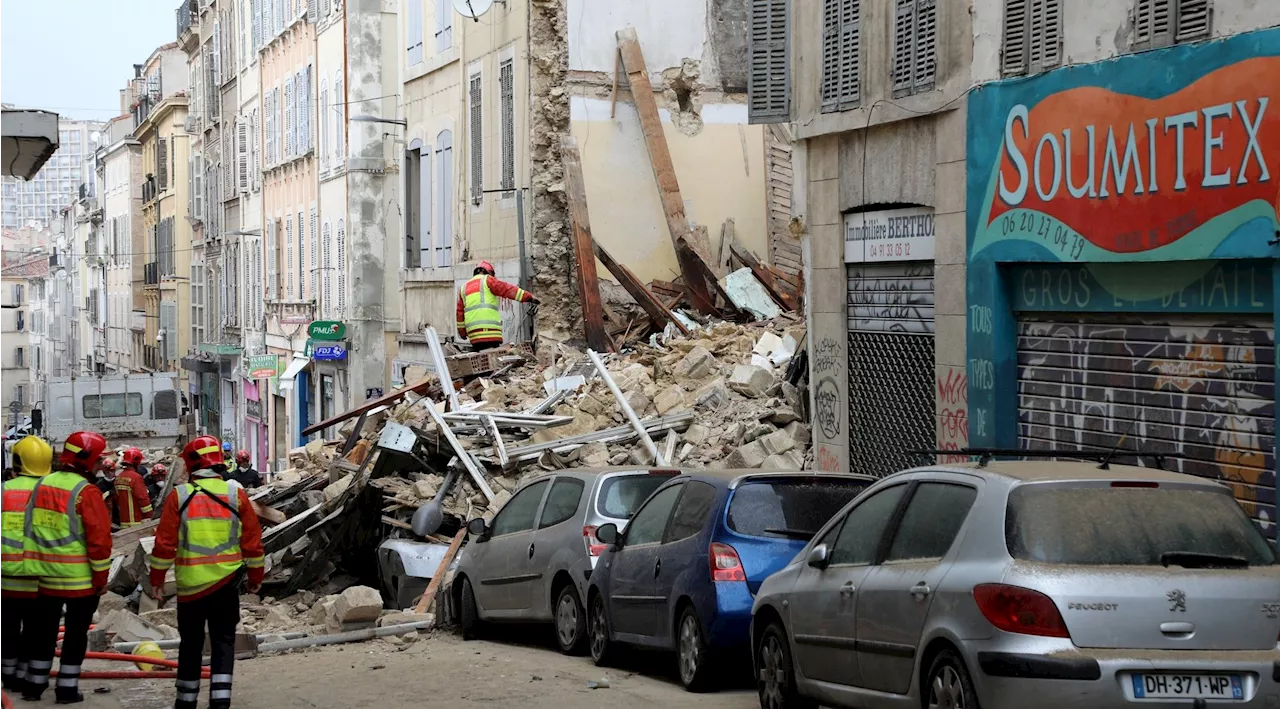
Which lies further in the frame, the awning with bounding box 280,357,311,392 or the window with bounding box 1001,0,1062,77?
the awning with bounding box 280,357,311,392

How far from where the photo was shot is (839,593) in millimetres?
8352

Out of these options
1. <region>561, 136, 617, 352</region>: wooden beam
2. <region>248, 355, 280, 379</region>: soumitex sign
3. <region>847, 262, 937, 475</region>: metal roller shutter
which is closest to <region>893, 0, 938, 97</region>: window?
<region>847, 262, 937, 475</region>: metal roller shutter

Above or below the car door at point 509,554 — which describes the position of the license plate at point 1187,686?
above

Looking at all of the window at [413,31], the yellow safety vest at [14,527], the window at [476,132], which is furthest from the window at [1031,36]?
the window at [413,31]

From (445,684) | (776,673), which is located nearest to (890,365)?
(445,684)

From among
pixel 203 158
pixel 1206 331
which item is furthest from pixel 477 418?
pixel 203 158

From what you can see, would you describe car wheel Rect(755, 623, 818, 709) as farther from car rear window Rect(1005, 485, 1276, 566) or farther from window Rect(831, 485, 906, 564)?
car rear window Rect(1005, 485, 1276, 566)

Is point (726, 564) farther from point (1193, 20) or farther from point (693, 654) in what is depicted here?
point (1193, 20)

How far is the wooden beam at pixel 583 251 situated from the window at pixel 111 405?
77.7ft

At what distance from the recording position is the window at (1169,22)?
1105cm

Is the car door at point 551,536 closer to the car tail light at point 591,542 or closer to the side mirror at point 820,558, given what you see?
the car tail light at point 591,542

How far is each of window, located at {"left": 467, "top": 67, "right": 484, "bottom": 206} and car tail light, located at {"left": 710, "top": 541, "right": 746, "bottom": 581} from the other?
58.6 ft

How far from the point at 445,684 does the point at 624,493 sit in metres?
2.40

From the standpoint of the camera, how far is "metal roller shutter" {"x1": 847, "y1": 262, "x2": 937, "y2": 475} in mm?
15446
